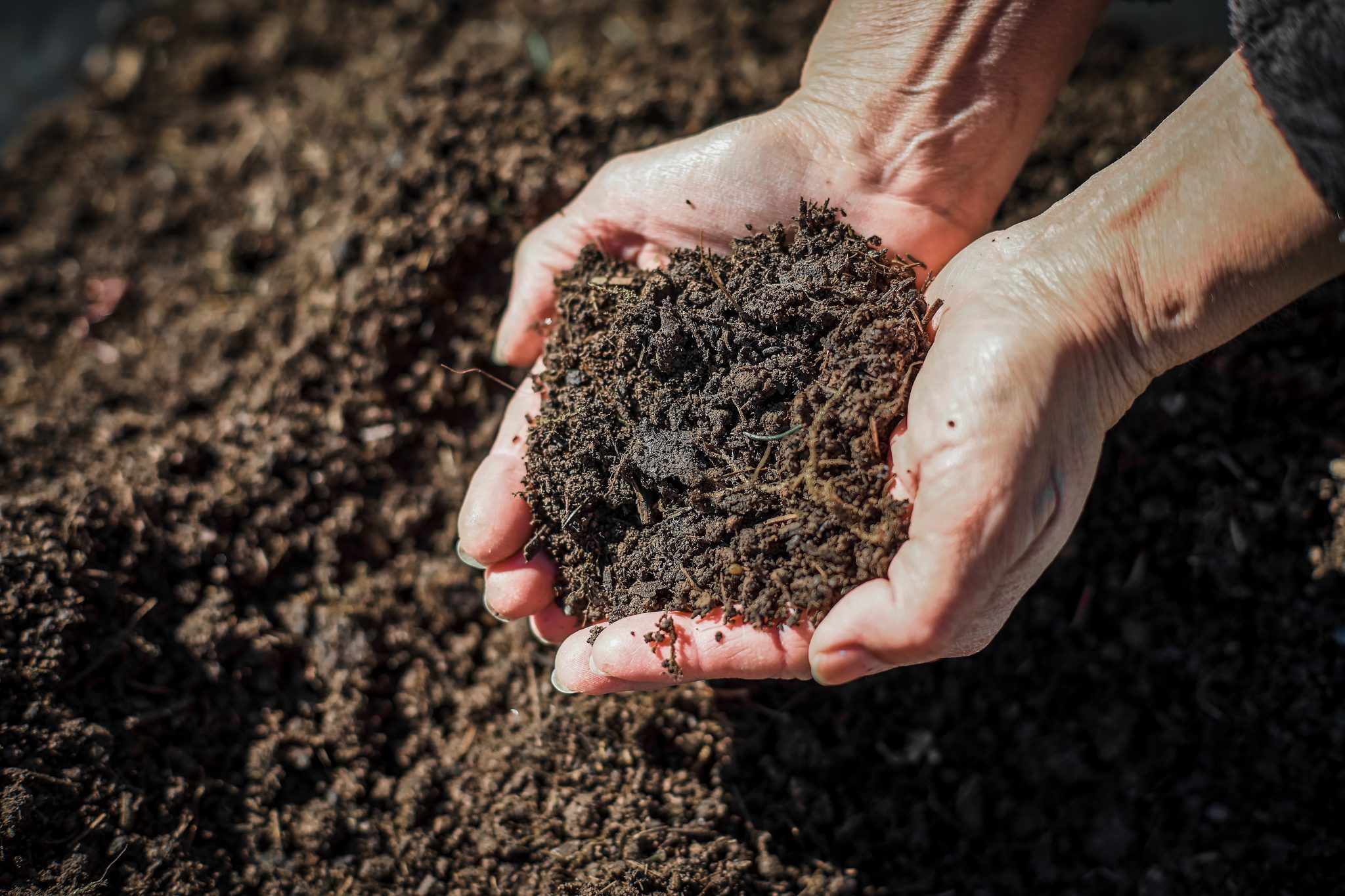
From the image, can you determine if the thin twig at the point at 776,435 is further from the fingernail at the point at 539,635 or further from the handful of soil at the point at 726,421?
the fingernail at the point at 539,635

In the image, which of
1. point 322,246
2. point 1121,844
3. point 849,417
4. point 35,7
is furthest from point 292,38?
point 1121,844

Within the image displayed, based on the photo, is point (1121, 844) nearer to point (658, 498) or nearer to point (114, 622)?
point (658, 498)

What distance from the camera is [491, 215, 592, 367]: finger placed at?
2355 millimetres

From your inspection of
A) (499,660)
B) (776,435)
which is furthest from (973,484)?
(499,660)

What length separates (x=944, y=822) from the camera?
7.14 feet

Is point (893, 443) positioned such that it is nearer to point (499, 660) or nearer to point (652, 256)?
point (652, 256)

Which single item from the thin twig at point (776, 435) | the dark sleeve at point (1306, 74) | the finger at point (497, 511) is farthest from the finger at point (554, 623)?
the dark sleeve at point (1306, 74)

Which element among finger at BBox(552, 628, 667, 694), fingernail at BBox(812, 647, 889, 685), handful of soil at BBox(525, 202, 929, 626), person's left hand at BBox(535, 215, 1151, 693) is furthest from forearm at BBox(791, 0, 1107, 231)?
finger at BBox(552, 628, 667, 694)

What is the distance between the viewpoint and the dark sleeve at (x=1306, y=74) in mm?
1438

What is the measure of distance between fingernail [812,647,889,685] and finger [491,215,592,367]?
3.99 feet

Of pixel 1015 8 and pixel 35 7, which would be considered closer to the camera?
pixel 1015 8

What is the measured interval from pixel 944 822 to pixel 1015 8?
6.99ft

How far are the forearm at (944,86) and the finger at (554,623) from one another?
141cm

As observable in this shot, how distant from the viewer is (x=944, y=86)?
2277 mm
